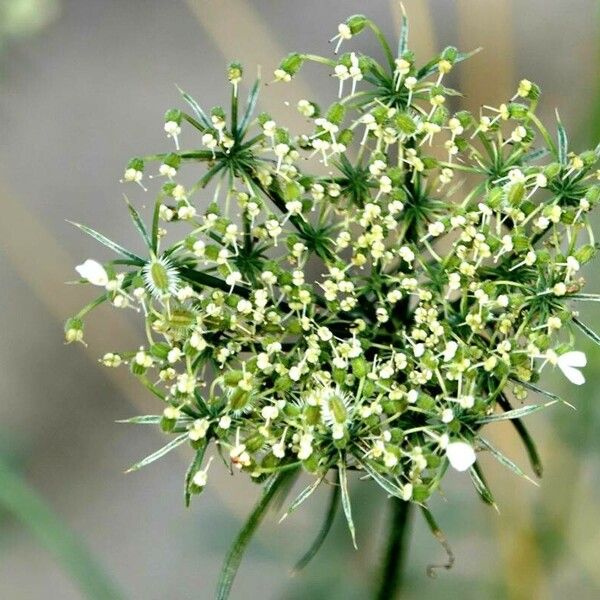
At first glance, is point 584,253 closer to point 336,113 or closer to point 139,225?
point 336,113

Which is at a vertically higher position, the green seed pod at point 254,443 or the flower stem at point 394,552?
the green seed pod at point 254,443

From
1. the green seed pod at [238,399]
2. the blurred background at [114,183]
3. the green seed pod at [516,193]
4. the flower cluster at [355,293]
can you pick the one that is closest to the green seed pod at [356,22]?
the flower cluster at [355,293]

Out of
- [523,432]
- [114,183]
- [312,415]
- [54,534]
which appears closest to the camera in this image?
[312,415]

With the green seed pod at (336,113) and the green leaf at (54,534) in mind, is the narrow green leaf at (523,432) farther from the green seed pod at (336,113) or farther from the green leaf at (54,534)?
the green leaf at (54,534)

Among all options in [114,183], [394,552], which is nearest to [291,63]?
[394,552]

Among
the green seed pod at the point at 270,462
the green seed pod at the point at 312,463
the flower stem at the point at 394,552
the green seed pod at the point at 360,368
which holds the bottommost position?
the flower stem at the point at 394,552

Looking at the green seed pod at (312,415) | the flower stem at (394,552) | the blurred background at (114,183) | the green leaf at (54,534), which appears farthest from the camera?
the blurred background at (114,183)

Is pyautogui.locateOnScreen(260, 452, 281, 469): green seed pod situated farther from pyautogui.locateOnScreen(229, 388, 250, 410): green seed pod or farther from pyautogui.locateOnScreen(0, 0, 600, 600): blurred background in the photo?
pyautogui.locateOnScreen(0, 0, 600, 600): blurred background
